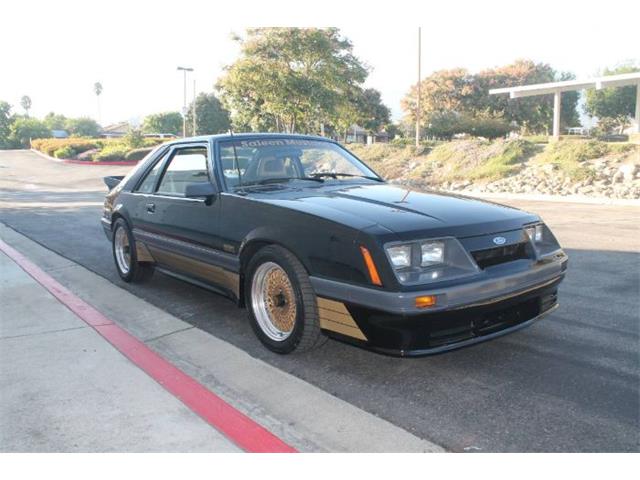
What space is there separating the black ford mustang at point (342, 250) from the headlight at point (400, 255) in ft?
0.04

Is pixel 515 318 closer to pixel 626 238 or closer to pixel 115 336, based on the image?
pixel 115 336

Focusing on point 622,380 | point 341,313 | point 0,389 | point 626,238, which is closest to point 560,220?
point 626,238

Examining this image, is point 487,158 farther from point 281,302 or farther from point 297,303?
point 297,303

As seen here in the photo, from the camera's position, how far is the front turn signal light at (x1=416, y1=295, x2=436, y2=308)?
301cm

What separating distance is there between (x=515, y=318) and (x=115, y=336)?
115 inches

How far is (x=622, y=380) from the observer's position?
3.31 metres

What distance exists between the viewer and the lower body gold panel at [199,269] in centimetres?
418

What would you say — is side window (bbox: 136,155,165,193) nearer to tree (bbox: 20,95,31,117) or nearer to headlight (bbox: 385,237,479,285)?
headlight (bbox: 385,237,479,285)

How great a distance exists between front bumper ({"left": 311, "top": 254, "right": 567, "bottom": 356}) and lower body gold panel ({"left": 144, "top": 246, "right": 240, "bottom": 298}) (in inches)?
38.9

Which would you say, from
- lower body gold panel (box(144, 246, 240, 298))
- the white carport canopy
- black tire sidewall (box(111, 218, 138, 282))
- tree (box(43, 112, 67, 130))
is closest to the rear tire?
black tire sidewall (box(111, 218, 138, 282))

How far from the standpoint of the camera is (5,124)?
76562 millimetres

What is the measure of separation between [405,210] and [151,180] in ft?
9.60

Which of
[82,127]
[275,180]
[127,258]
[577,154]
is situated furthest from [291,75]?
[82,127]

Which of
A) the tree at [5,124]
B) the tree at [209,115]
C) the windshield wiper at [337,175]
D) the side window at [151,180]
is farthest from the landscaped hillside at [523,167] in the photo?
the tree at [5,124]
